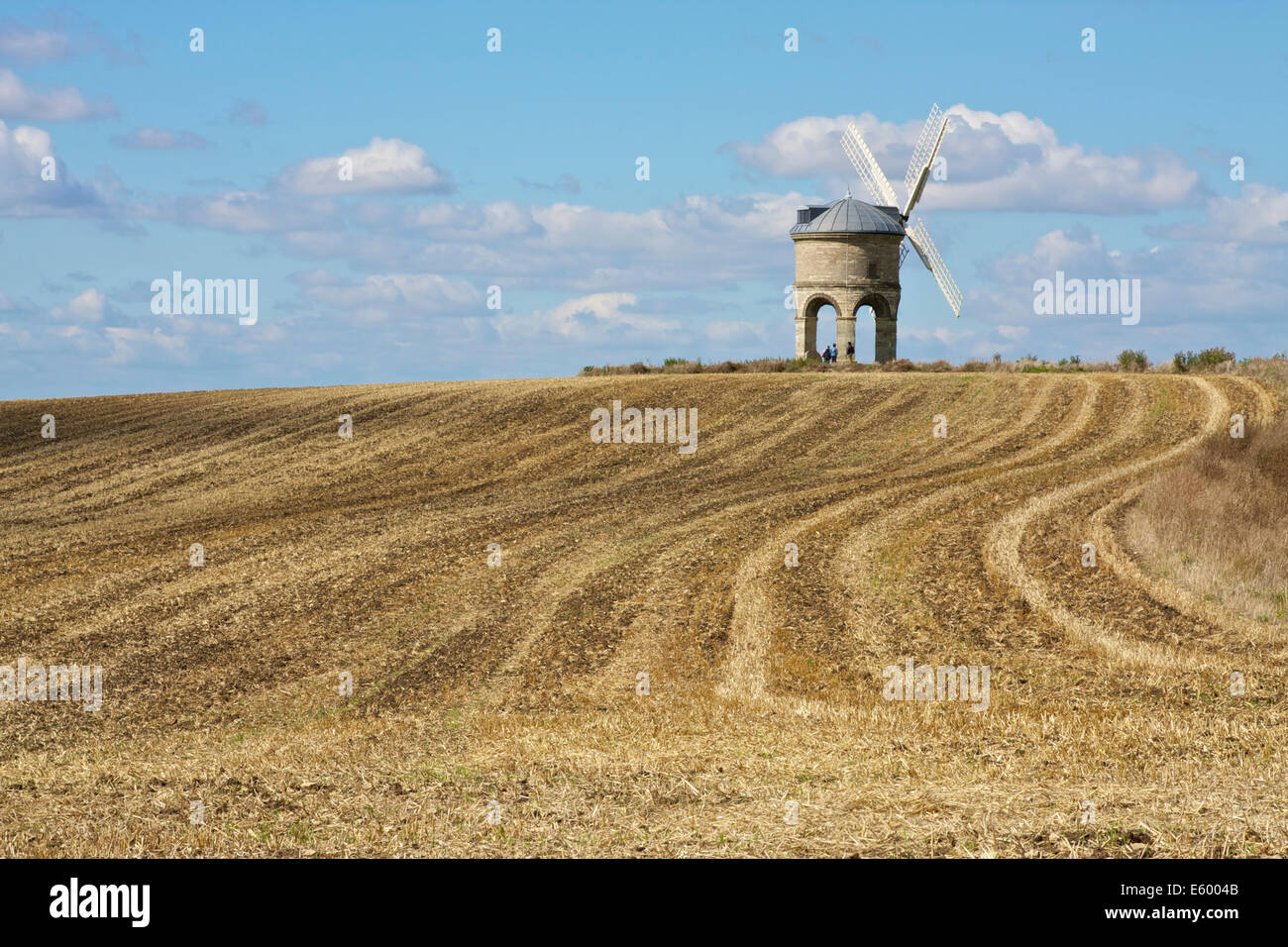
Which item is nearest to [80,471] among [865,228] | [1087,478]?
[1087,478]

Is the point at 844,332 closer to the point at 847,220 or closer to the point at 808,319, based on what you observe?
the point at 808,319

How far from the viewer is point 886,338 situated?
67.0m

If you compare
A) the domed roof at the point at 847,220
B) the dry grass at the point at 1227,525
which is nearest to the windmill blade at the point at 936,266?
the domed roof at the point at 847,220

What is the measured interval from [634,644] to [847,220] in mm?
49641

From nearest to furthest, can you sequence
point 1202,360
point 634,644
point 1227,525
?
point 634,644 → point 1227,525 → point 1202,360

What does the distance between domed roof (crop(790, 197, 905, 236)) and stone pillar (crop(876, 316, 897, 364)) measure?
459cm

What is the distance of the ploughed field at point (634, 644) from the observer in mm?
11633

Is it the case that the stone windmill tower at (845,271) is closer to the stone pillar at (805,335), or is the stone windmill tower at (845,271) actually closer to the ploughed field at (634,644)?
the stone pillar at (805,335)

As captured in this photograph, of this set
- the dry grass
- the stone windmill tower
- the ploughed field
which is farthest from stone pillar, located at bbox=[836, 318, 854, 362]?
the dry grass

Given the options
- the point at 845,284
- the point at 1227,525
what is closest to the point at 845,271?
the point at 845,284

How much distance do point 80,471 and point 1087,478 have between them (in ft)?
95.2

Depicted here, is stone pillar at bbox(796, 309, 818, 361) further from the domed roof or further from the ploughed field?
the ploughed field

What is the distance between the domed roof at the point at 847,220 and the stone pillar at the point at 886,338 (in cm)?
459
